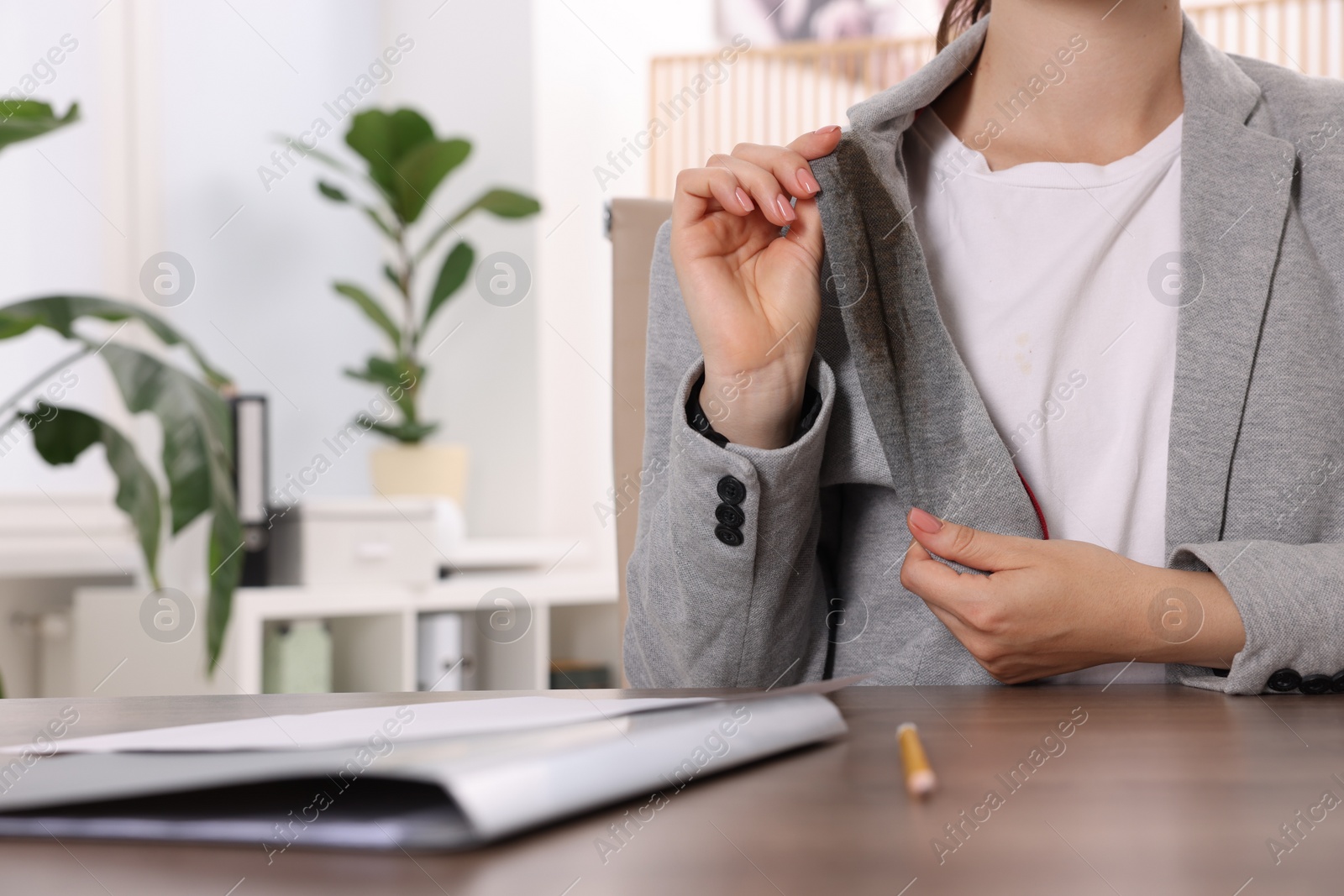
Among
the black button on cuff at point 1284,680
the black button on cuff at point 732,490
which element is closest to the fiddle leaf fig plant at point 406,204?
the black button on cuff at point 732,490

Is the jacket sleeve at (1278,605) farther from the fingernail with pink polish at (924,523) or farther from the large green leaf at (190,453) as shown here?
the large green leaf at (190,453)

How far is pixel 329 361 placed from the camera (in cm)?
302

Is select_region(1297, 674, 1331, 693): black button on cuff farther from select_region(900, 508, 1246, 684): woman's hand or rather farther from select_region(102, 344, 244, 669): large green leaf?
select_region(102, 344, 244, 669): large green leaf

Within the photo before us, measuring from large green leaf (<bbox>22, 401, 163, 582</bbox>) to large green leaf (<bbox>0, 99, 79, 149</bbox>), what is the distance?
34 cm

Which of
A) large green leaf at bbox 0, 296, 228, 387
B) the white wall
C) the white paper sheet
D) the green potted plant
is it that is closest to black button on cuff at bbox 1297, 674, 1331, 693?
the white paper sheet

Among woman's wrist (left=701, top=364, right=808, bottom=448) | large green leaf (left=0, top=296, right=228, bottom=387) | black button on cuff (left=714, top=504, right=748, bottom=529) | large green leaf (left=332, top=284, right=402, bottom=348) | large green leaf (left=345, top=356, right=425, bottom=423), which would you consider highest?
large green leaf (left=332, top=284, right=402, bottom=348)

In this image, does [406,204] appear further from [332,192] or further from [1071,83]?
[1071,83]

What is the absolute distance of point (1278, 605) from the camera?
2.14ft

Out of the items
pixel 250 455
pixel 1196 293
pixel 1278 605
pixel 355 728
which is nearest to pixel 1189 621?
pixel 1278 605

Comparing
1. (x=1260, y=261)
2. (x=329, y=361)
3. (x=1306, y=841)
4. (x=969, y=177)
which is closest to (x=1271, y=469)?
(x=1260, y=261)

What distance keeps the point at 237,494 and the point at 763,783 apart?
1940 millimetres

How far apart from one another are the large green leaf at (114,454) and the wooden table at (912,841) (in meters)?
1.18

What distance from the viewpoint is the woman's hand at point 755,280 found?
30.2 inches

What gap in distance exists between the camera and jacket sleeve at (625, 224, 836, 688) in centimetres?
75
